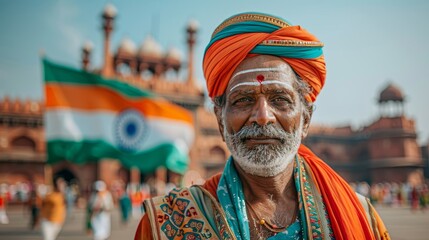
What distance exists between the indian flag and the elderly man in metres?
6.85

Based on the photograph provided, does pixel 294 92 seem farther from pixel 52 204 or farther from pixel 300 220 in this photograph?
pixel 52 204

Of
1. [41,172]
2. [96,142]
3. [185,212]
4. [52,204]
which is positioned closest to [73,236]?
[52,204]

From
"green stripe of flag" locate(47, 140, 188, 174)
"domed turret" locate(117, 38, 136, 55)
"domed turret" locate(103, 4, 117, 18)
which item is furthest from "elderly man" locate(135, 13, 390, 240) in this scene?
"domed turret" locate(117, 38, 136, 55)

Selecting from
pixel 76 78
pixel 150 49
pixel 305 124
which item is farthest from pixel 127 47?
pixel 305 124

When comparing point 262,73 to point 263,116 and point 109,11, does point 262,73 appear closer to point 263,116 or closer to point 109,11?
point 263,116

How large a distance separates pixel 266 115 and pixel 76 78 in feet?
25.2

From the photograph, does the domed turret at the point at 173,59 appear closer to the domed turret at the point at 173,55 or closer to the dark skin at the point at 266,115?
the domed turret at the point at 173,55

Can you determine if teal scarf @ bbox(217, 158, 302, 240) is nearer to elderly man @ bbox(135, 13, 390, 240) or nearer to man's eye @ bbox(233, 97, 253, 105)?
elderly man @ bbox(135, 13, 390, 240)

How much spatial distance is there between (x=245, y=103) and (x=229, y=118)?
87mm

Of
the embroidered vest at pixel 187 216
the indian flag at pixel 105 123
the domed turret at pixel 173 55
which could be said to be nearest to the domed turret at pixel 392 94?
the domed turret at pixel 173 55

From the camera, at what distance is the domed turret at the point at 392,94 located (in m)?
31.5

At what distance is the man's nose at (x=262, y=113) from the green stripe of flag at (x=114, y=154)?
7010mm

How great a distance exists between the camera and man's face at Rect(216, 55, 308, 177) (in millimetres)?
1534

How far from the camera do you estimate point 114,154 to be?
28.7 feet
